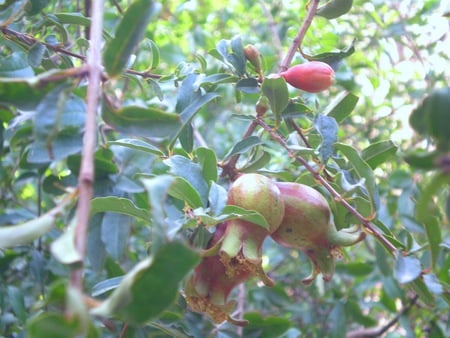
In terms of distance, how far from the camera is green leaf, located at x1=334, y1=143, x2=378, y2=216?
843mm

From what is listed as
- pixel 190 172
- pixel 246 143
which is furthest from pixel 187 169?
pixel 246 143

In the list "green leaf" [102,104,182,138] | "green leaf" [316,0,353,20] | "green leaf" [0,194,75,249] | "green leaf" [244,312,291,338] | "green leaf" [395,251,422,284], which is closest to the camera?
"green leaf" [0,194,75,249]

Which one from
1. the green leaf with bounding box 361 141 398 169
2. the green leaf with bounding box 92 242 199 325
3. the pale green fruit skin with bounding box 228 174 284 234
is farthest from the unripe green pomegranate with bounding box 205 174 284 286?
the green leaf with bounding box 92 242 199 325

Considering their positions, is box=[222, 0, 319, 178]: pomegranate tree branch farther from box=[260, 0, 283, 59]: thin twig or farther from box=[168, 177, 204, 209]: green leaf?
box=[260, 0, 283, 59]: thin twig

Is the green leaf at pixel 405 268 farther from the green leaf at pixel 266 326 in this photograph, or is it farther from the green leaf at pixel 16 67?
the green leaf at pixel 16 67

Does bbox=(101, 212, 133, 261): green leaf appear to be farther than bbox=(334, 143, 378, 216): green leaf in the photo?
Yes

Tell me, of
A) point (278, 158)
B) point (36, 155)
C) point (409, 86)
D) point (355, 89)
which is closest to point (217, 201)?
point (36, 155)

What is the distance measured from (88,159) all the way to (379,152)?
0.60 meters

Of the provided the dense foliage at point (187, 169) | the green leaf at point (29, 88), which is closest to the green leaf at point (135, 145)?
the dense foliage at point (187, 169)

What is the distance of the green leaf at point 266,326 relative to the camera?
1.10 m

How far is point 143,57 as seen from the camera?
223cm

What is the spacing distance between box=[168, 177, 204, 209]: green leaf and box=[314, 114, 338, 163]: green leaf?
0.70ft

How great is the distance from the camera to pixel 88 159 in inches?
19.3

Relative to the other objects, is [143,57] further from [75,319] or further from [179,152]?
[75,319]
